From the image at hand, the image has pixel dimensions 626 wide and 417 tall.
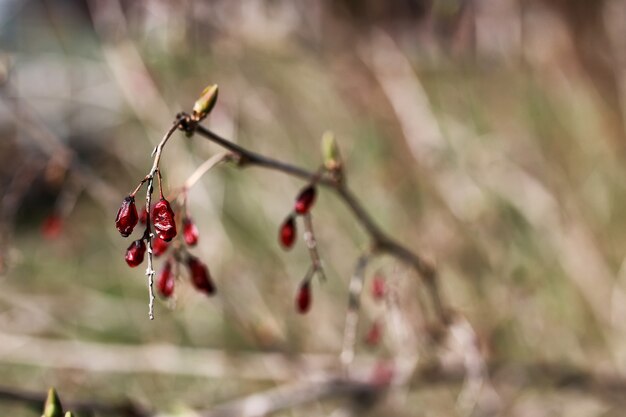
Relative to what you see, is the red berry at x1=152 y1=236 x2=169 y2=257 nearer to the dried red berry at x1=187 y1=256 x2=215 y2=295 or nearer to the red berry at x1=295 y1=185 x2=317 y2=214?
the dried red berry at x1=187 y1=256 x2=215 y2=295

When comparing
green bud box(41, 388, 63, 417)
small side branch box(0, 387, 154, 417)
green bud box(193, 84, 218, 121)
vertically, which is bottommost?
green bud box(41, 388, 63, 417)

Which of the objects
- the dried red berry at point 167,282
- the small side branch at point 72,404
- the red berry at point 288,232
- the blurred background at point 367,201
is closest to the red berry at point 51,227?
the blurred background at point 367,201

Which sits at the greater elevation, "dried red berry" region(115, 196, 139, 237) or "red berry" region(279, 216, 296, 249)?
"red berry" region(279, 216, 296, 249)

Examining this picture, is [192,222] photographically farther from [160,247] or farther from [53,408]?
[53,408]

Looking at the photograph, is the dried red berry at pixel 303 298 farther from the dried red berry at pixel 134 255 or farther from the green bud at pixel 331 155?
the dried red berry at pixel 134 255

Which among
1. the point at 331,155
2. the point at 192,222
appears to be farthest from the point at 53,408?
the point at 331,155

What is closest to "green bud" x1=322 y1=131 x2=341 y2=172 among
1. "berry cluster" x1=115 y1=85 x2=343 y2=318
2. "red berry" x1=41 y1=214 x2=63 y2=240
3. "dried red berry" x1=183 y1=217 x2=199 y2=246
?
"berry cluster" x1=115 y1=85 x2=343 y2=318
